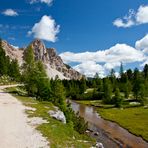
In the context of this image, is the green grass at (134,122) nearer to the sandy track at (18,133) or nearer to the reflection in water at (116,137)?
the reflection in water at (116,137)

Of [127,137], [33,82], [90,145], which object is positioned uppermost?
[33,82]

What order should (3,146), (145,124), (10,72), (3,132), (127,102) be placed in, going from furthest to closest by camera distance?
(10,72), (127,102), (145,124), (3,132), (3,146)

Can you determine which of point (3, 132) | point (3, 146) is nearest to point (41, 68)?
point (3, 132)

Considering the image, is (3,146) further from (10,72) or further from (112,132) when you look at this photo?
(10,72)

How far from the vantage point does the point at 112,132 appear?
237 feet

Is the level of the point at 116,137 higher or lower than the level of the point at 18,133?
lower

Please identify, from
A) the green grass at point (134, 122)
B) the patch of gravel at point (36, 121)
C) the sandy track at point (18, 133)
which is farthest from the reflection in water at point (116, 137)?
the sandy track at point (18, 133)

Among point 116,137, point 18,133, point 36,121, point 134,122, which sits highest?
point 36,121

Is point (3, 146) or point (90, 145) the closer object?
point (3, 146)

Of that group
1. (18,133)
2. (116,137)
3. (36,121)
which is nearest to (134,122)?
(116,137)

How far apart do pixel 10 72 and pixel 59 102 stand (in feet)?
270

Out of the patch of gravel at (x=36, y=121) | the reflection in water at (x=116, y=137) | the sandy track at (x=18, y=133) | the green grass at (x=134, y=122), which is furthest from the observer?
the green grass at (x=134, y=122)

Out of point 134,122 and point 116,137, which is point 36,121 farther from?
point 134,122

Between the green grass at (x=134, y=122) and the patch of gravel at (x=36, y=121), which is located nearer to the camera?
the patch of gravel at (x=36, y=121)
